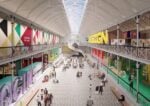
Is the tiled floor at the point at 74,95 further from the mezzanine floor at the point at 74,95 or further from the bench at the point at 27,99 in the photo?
the bench at the point at 27,99

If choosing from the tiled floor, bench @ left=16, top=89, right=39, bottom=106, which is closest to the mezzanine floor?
the tiled floor

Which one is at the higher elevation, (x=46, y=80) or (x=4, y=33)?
(x=4, y=33)

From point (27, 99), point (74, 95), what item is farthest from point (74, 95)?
point (27, 99)

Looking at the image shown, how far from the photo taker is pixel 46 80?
3284cm

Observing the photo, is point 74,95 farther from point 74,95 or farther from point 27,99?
point 27,99

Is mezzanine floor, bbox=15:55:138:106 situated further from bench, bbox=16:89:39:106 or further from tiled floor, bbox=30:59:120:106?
bench, bbox=16:89:39:106

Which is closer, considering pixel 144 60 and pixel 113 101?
pixel 144 60

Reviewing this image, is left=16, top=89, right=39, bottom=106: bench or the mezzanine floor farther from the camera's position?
the mezzanine floor

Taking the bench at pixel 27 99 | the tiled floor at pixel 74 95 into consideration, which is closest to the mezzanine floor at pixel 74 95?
the tiled floor at pixel 74 95

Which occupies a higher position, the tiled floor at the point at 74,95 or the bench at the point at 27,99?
the bench at the point at 27,99

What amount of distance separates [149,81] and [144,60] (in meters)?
8.45

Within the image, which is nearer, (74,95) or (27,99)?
(27,99)

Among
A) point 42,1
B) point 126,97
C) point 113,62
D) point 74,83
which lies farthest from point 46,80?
point 126,97

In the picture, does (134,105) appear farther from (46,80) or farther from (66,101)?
(46,80)
